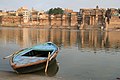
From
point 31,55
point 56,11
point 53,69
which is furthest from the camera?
point 56,11

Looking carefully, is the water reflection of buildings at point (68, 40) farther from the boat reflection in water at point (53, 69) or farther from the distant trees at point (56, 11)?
the distant trees at point (56, 11)

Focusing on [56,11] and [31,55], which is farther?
[56,11]

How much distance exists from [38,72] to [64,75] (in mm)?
1679

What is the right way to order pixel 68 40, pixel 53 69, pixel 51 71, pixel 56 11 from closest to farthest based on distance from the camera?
pixel 51 71
pixel 53 69
pixel 68 40
pixel 56 11

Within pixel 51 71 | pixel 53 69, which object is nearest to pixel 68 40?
pixel 53 69

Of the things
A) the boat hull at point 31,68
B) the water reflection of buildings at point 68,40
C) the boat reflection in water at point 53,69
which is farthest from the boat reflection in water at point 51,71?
the water reflection of buildings at point 68,40

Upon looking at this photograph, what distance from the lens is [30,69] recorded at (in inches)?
675

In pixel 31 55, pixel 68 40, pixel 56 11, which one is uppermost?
pixel 56 11

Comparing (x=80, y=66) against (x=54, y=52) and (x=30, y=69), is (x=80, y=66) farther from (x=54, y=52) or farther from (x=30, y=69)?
(x=30, y=69)

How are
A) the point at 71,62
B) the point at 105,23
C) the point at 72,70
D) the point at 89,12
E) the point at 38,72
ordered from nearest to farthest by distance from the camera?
1. the point at 38,72
2. the point at 72,70
3. the point at 71,62
4. the point at 105,23
5. the point at 89,12

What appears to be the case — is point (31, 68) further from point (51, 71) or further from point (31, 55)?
point (31, 55)

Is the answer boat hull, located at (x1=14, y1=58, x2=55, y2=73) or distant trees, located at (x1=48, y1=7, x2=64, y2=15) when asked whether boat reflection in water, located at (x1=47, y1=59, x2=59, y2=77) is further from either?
distant trees, located at (x1=48, y1=7, x2=64, y2=15)

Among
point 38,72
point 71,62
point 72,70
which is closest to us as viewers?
point 38,72

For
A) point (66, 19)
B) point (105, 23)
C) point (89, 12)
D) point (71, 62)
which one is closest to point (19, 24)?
point (66, 19)
